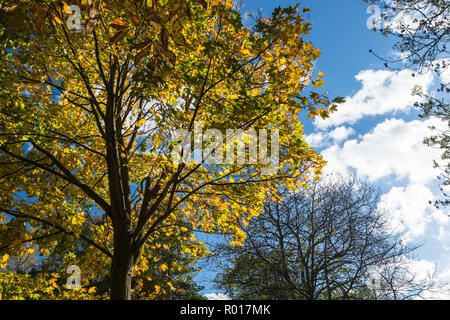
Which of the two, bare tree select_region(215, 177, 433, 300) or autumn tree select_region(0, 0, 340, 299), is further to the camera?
bare tree select_region(215, 177, 433, 300)

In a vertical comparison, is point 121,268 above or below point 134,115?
below

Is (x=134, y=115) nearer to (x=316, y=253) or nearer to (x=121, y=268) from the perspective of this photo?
(x=121, y=268)

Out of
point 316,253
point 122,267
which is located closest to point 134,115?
point 122,267

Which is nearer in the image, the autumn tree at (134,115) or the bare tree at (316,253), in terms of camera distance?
the autumn tree at (134,115)

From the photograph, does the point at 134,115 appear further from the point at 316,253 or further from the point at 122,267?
the point at 316,253

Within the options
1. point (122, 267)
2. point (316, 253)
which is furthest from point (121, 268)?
point (316, 253)

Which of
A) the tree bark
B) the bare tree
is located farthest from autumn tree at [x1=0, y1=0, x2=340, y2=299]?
the bare tree

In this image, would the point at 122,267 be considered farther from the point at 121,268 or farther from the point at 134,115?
the point at 134,115

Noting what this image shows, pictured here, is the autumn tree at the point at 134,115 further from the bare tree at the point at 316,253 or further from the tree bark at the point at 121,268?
the bare tree at the point at 316,253

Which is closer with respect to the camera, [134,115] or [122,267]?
[122,267]

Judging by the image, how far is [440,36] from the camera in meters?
5.42

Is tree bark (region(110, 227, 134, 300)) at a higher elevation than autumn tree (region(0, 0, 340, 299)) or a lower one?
lower

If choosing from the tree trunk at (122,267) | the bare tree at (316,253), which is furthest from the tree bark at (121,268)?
the bare tree at (316,253)

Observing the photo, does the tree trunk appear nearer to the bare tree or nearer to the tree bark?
the tree bark
